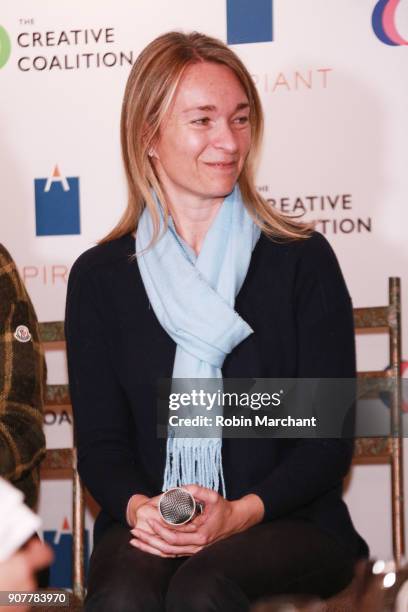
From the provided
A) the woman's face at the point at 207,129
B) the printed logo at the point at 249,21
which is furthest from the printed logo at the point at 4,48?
the woman's face at the point at 207,129

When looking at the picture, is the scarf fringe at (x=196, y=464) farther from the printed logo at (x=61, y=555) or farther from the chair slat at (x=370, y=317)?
the printed logo at (x=61, y=555)

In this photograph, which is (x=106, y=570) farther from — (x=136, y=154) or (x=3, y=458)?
(x=136, y=154)

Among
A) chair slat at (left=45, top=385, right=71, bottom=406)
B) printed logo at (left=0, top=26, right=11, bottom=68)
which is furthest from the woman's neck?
printed logo at (left=0, top=26, right=11, bottom=68)

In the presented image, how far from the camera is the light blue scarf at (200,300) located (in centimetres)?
173

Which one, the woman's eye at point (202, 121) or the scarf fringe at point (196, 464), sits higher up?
the woman's eye at point (202, 121)

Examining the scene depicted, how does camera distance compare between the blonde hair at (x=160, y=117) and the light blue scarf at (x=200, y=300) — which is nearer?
the light blue scarf at (x=200, y=300)

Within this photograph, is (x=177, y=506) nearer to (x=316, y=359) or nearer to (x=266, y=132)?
(x=316, y=359)

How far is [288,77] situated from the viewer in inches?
94.5

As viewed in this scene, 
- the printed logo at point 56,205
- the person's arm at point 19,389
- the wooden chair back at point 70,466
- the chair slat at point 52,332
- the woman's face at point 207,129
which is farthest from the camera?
the printed logo at point 56,205

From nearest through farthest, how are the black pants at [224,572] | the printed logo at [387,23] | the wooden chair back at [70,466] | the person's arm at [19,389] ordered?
the black pants at [224,572]
the person's arm at [19,389]
the wooden chair back at [70,466]
the printed logo at [387,23]

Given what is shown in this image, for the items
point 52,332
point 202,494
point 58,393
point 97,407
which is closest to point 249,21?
point 52,332

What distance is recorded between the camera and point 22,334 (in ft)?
5.67

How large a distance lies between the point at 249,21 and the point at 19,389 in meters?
1.18

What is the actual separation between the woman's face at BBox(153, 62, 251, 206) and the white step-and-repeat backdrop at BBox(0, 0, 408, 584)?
22.1 inches
